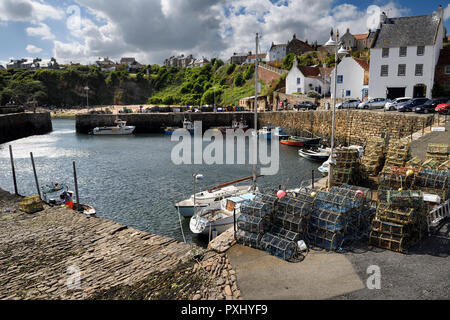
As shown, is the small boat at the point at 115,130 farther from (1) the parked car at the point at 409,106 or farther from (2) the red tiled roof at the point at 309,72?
(1) the parked car at the point at 409,106

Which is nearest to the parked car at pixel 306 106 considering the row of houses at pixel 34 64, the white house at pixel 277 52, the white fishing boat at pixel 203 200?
the white fishing boat at pixel 203 200

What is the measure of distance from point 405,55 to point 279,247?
36.7m

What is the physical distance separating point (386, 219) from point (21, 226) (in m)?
13.6

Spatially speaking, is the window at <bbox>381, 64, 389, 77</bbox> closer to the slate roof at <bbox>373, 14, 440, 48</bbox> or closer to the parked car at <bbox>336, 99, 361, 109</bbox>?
the slate roof at <bbox>373, 14, 440, 48</bbox>

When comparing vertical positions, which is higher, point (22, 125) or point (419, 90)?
point (419, 90)

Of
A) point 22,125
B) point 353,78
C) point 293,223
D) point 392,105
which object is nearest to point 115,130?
point 22,125

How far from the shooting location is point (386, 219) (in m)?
8.20

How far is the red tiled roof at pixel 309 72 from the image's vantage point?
53.8m

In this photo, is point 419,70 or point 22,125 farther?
point 22,125

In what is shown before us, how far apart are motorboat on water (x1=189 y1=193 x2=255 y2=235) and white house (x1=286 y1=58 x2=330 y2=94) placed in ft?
139

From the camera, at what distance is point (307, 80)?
53.4 metres

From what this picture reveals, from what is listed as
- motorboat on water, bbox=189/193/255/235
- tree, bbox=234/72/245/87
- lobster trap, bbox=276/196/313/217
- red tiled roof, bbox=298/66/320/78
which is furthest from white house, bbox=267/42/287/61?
lobster trap, bbox=276/196/313/217

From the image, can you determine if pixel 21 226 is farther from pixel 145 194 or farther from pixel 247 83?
pixel 247 83

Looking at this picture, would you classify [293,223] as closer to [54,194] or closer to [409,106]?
[54,194]
